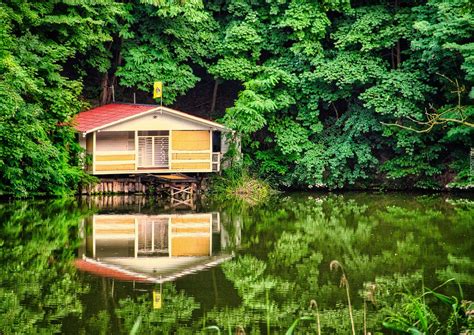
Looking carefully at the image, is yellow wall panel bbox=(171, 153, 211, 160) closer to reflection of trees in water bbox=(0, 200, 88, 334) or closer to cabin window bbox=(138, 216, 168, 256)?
reflection of trees in water bbox=(0, 200, 88, 334)

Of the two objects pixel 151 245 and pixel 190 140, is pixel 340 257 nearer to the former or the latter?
pixel 151 245

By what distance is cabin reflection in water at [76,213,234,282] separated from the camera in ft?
46.2

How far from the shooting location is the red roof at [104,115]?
28.2 m

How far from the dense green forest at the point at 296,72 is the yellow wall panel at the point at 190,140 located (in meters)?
1.04

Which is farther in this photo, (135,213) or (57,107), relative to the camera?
(57,107)

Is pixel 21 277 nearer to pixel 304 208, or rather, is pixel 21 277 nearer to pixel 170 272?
pixel 170 272

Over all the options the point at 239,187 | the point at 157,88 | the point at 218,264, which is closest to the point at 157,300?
the point at 218,264

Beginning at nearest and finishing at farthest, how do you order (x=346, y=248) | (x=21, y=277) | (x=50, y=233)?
(x=21, y=277), (x=346, y=248), (x=50, y=233)

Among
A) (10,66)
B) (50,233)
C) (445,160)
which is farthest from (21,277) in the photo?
(445,160)

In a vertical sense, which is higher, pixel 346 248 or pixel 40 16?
pixel 40 16

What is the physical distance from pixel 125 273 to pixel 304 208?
11.3 meters

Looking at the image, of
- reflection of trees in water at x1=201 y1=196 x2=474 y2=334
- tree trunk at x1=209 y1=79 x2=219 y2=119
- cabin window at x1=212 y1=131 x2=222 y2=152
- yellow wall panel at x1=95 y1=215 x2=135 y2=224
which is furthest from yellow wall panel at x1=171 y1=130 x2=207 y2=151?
yellow wall panel at x1=95 y1=215 x2=135 y2=224

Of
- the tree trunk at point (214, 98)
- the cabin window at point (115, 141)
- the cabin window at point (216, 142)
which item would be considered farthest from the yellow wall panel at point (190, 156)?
the tree trunk at point (214, 98)

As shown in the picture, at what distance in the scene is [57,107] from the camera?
1043 inches
